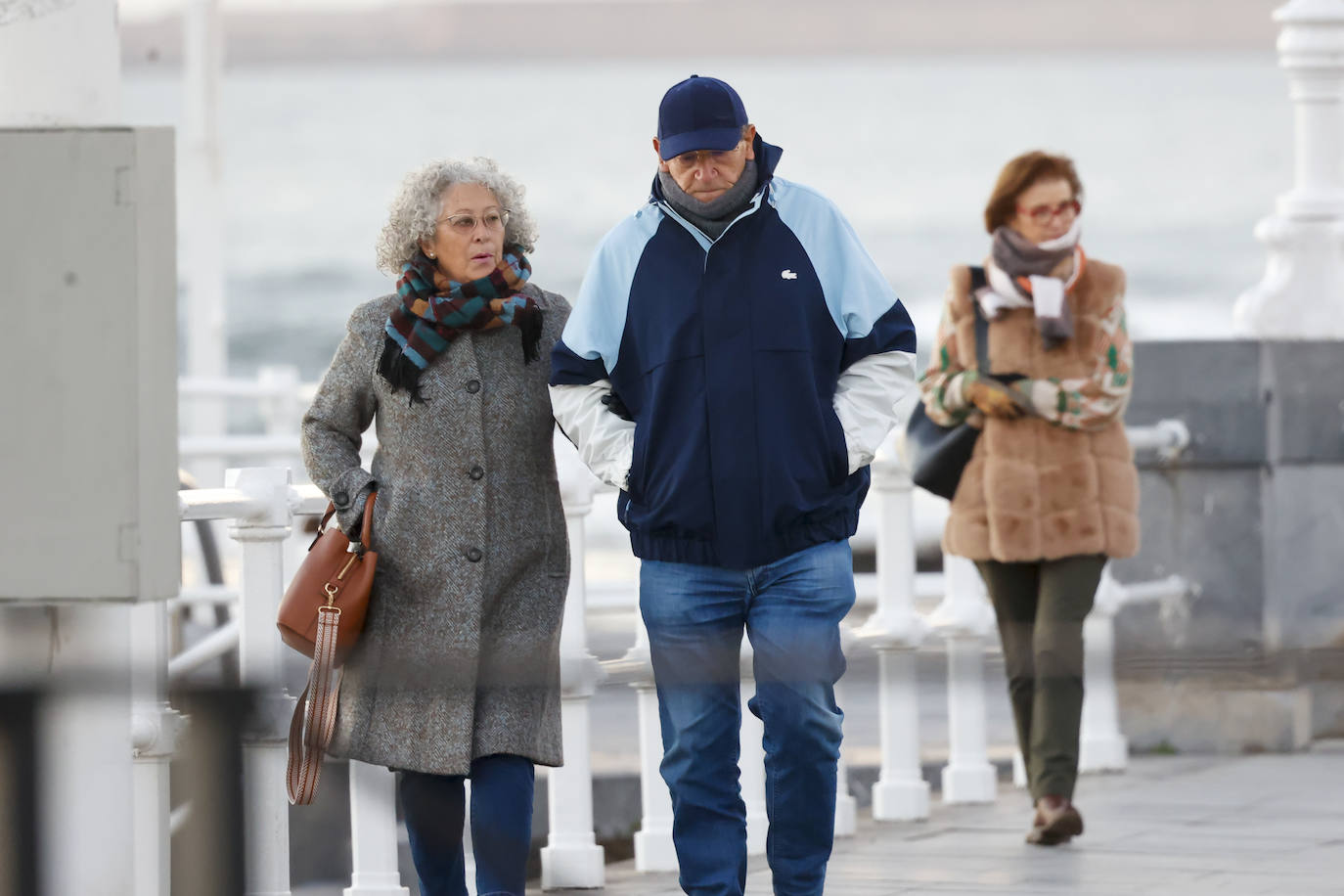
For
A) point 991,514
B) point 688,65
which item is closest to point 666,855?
point 991,514

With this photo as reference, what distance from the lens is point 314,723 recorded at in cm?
437

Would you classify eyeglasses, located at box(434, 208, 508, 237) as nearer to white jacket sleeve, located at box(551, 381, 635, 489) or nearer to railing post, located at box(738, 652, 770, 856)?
white jacket sleeve, located at box(551, 381, 635, 489)

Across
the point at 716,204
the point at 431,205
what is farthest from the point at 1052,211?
the point at 431,205

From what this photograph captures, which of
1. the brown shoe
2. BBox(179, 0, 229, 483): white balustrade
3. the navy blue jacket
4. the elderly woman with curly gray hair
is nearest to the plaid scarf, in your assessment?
the elderly woman with curly gray hair

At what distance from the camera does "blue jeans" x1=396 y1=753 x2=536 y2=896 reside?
4.39m

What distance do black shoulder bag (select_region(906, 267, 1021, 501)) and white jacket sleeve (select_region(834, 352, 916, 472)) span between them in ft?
5.18

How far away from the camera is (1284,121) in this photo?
5522 centimetres

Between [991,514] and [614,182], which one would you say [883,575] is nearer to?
[991,514]

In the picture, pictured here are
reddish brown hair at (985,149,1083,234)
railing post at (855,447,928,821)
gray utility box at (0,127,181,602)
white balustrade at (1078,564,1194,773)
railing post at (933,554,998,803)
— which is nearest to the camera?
gray utility box at (0,127,181,602)

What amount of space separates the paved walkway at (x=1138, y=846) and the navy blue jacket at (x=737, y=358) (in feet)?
4.47

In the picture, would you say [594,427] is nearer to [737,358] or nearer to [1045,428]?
[737,358]

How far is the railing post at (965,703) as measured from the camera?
6.79 metres

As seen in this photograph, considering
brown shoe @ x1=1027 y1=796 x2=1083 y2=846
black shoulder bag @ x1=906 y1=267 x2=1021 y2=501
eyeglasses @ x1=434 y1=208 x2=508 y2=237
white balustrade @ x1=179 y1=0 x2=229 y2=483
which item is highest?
white balustrade @ x1=179 y1=0 x2=229 y2=483

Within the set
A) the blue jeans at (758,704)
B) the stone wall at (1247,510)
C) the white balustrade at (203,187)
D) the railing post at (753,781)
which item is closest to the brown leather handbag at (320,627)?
the blue jeans at (758,704)
